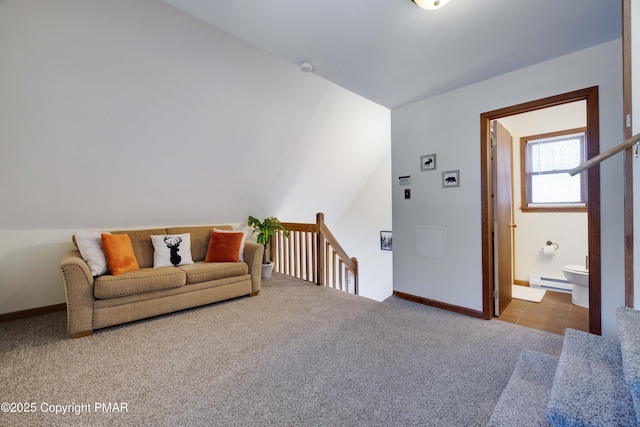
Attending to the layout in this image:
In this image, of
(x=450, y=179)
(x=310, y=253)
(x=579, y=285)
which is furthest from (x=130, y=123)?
(x=579, y=285)

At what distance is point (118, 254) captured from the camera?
2730 millimetres

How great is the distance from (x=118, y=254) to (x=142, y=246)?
502 millimetres

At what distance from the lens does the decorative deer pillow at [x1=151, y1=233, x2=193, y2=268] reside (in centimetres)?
314

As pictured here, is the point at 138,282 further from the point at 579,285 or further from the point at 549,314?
the point at 579,285

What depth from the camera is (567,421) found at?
0.98 meters

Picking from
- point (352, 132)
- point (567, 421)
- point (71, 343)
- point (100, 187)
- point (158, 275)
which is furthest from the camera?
point (352, 132)

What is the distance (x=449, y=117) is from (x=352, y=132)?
2.05 meters

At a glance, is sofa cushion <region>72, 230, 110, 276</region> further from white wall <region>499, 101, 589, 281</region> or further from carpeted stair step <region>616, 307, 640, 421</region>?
white wall <region>499, 101, 589, 281</region>

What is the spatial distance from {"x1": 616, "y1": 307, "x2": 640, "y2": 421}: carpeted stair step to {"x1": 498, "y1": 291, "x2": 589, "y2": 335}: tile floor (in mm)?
1351

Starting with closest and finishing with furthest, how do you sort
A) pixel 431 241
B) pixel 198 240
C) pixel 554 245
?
pixel 431 241
pixel 554 245
pixel 198 240

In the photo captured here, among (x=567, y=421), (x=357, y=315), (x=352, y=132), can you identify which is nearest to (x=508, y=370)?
(x=567, y=421)

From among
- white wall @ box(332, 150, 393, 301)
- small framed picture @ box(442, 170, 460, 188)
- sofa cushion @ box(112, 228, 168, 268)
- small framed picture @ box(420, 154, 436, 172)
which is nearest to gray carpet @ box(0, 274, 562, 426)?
sofa cushion @ box(112, 228, 168, 268)

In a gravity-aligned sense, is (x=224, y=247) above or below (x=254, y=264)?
above

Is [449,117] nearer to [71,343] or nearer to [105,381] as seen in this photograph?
[105,381]
